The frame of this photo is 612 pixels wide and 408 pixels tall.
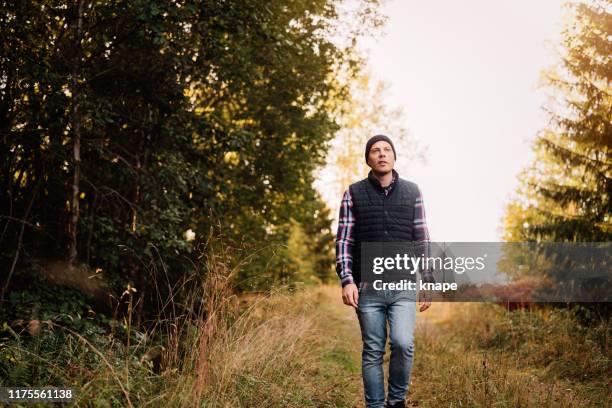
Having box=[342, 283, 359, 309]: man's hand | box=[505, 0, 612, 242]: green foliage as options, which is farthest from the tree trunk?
box=[505, 0, 612, 242]: green foliage

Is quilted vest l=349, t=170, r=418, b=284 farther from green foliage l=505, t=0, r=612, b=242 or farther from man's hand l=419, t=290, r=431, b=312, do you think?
green foliage l=505, t=0, r=612, b=242

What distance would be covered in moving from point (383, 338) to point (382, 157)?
1472 millimetres

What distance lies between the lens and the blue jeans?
4.41 metres

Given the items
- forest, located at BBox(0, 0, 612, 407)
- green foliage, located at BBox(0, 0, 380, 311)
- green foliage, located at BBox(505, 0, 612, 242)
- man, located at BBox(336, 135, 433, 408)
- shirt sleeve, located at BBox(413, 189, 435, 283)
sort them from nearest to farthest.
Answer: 1. man, located at BBox(336, 135, 433, 408)
2. shirt sleeve, located at BBox(413, 189, 435, 283)
3. forest, located at BBox(0, 0, 612, 407)
4. green foliage, located at BBox(0, 0, 380, 311)
5. green foliage, located at BBox(505, 0, 612, 242)

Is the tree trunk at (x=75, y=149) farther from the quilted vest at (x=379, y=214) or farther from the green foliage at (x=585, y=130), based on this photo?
the green foliage at (x=585, y=130)

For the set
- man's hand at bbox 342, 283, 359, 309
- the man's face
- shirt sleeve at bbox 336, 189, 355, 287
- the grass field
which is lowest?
the grass field

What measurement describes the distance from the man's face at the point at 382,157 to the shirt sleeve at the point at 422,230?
1.29 ft

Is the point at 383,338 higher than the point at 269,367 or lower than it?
higher

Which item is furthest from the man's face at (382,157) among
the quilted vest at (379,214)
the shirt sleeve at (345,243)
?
the shirt sleeve at (345,243)

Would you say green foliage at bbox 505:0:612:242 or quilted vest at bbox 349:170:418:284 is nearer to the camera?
quilted vest at bbox 349:170:418:284

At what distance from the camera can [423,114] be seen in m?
19.1

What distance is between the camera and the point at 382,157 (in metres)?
4.59

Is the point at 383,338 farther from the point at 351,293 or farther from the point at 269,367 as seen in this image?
the point at 269,367

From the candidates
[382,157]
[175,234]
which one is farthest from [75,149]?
[382,157]
